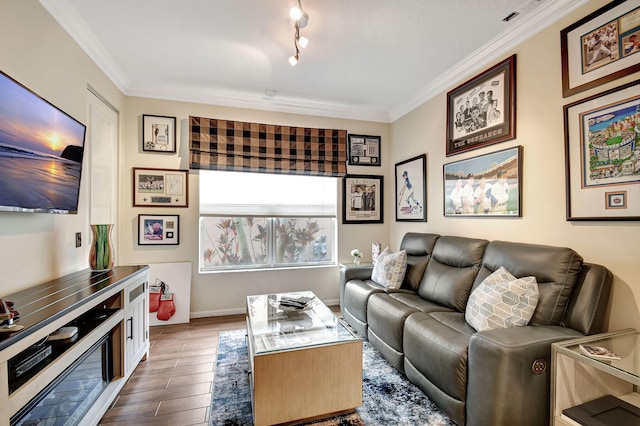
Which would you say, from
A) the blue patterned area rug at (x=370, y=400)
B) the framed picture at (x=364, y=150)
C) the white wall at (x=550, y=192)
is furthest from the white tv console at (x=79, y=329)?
the white wall at (x=550, y=192)

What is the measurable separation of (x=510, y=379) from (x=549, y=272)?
799 millimetres

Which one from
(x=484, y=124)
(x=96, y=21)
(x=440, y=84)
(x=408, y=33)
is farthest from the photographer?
(x=440, y=84)

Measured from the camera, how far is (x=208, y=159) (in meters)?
3.49

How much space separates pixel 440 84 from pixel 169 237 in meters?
3.56

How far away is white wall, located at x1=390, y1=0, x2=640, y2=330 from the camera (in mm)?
1736

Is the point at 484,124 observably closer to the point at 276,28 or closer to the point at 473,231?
the point at 473,231

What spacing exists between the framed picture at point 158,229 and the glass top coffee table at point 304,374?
6.58ft

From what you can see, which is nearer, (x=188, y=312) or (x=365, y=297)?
(x=365, y=297)

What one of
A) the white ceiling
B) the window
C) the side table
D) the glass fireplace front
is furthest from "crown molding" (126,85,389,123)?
the side table

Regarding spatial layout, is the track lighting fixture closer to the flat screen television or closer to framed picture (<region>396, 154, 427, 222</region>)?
the flat screen television

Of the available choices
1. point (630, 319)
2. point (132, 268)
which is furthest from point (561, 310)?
point (132, 268)

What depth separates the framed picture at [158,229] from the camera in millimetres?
3359

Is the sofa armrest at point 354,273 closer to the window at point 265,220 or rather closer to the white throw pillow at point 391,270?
the white throw pillow at point 391,270

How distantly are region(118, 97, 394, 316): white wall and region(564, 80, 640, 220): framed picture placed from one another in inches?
97.9
